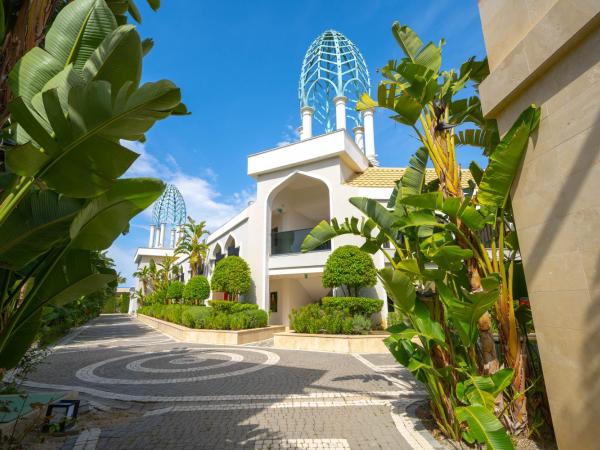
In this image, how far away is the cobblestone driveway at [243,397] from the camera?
4152 millimetres

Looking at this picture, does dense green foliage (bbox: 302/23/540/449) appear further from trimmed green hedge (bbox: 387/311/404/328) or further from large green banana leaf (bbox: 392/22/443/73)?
trimmed green hedge (bbox: 387/311/404/328)

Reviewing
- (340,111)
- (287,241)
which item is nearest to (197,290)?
(287,241)

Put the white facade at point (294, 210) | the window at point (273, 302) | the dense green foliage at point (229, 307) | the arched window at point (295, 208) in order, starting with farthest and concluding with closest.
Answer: the window at point (273, 302) < the arched window at point (295, 208) < the white facade at point (294, 210) < the dense green foliage at point (229, 307)

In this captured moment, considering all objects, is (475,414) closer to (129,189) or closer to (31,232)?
(129,189)

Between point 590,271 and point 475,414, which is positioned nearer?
A: point 590,271

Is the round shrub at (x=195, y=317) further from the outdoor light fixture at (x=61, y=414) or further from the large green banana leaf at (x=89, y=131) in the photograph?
the large green banana leaf at (x=89, y=131)

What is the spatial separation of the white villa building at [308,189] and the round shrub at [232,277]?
0.62m

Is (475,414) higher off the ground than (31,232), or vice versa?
(31,232)

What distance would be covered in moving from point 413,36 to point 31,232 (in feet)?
17.4

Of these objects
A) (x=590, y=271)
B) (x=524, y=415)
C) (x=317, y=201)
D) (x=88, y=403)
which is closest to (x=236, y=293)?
(x=317, y=201)

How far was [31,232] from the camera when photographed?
8.18 feet

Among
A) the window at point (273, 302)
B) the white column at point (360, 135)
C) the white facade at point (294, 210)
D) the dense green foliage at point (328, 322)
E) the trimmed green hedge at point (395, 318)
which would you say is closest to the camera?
the dense green foliage at point (328, 322)

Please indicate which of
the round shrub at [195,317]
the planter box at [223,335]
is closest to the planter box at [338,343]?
the planter box at [223,335]

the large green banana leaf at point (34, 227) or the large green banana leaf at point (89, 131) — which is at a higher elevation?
the large green banana leaf at point (89, 131)
